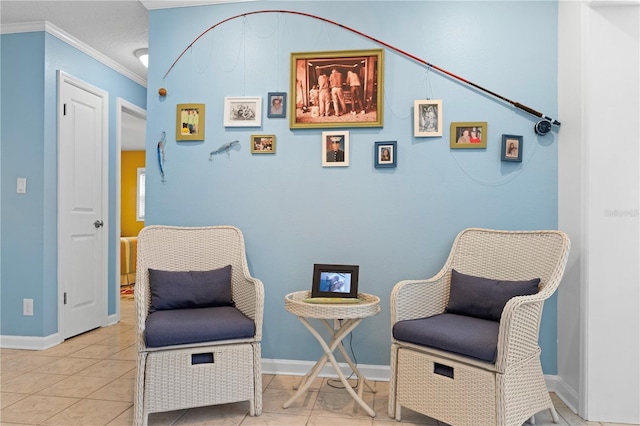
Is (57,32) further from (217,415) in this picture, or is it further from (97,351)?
(217,415)

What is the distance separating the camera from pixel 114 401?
90.7 inches

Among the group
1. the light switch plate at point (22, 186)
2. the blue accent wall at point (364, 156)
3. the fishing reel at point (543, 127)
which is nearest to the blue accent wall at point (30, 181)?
the light switch plate at point (22, 186)

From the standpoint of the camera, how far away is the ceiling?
9.63 feet

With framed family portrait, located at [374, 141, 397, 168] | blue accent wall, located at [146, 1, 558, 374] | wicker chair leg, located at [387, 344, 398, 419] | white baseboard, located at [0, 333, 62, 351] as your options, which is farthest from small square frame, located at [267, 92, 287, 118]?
white baseboard, located at [0, 333, 62, 351]

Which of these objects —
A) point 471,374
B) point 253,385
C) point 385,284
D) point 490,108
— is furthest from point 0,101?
point 471,374

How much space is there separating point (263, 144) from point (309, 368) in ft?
4.73

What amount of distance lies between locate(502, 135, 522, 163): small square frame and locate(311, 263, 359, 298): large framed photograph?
3.67ft

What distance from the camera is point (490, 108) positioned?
2588mm

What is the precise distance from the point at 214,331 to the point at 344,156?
1.28 m

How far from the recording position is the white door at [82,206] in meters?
3.41

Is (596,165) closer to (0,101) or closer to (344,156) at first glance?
(344,156)

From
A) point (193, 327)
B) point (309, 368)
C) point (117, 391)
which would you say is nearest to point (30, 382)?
point (117, 391)

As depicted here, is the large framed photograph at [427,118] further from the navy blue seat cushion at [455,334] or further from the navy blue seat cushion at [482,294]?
the navy blue seat cushion at [455,334]

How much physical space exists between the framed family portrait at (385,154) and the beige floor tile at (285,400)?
1397 millimetres
